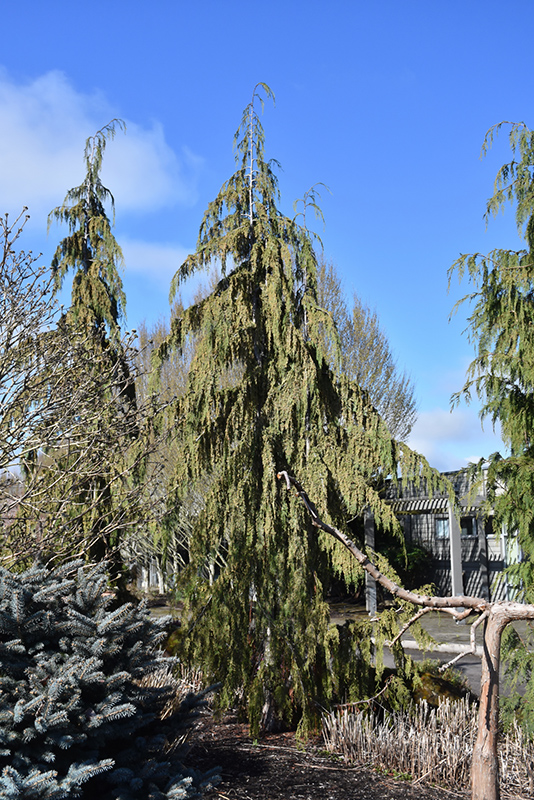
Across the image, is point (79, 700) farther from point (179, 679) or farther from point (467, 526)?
point (467, 526)

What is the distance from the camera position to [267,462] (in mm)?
5531

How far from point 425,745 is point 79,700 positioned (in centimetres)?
272

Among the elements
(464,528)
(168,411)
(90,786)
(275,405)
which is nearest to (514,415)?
(275,405)

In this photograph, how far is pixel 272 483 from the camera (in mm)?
5508

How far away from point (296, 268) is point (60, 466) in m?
3.45

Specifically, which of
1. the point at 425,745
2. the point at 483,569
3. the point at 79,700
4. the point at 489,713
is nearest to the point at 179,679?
the point at 425,745

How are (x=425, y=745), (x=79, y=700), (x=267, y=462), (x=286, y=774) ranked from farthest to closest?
(x=267, y=462)
(x=425, y=745)
(x=286, y=774)
(x=79, y=700)

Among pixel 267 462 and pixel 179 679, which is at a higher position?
pixel 267 462

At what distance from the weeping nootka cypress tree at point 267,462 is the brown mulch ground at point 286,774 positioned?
0.23m

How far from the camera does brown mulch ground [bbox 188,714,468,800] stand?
4117 mm

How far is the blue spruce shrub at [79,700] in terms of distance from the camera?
286cm

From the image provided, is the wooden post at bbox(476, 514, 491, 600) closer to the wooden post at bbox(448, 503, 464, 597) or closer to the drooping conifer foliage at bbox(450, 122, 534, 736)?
the wooden post at bbox(448, 503, 464, 597)

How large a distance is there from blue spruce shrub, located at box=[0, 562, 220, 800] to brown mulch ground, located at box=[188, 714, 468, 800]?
72cm

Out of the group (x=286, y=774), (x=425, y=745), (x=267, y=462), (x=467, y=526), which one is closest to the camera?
(x=286, y=774)
